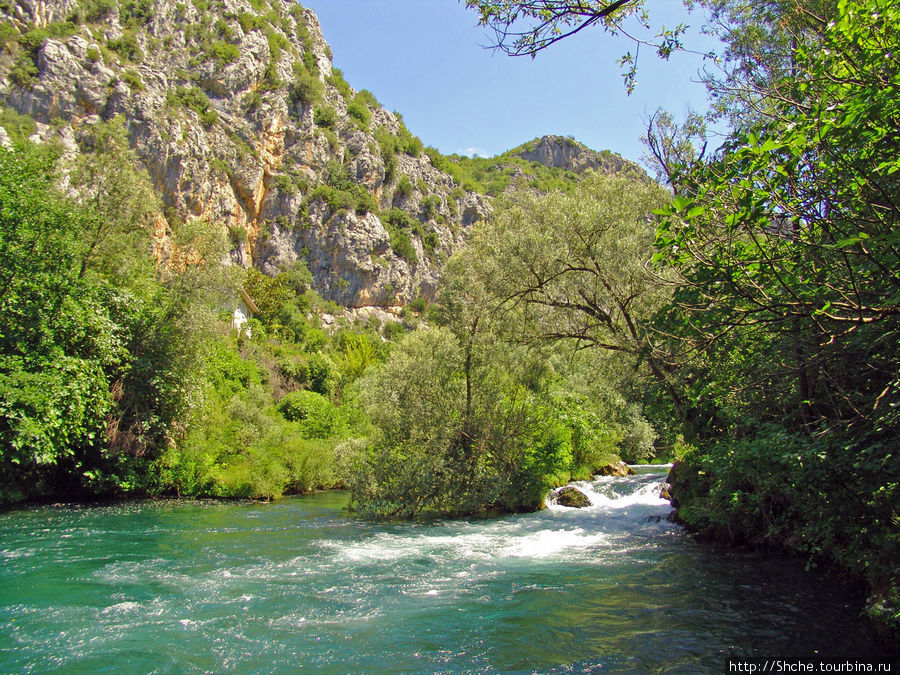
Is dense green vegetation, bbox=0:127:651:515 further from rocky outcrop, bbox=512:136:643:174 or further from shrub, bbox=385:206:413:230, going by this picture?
rocky outcrop, bbox=512:136:643:174

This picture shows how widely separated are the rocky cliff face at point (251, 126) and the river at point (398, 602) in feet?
133

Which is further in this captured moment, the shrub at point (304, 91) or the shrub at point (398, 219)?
the shrub at point (398, 219)

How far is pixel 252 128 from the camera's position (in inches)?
2522

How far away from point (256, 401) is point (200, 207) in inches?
1359

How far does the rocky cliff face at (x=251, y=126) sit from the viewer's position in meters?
48.6

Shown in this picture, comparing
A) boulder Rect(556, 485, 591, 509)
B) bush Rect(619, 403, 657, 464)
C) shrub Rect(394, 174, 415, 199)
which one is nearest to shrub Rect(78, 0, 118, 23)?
shrub Rect(394, 174, 415, 199)

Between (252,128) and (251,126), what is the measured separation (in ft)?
1.04

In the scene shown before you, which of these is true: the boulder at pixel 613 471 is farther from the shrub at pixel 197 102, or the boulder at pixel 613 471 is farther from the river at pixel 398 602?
the shrub at pixel 197 102

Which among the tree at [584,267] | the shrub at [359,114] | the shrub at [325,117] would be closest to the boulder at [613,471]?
the tree at [584,267]

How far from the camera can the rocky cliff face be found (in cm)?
4862

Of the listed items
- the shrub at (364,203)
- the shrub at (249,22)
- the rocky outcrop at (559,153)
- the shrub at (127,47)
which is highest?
the rocky outcrop at (559,153)

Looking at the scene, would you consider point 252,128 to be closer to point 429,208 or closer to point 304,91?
point 304,91

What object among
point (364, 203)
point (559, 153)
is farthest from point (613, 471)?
point (559, 153)

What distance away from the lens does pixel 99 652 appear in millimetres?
5727
